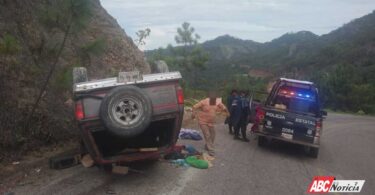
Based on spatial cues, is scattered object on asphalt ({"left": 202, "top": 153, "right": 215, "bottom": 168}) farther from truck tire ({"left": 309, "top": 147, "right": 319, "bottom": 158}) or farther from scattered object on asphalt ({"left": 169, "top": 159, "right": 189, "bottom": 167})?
truck tire ({"left": 309, "top": 147, "right": 319, "bottom": 158})

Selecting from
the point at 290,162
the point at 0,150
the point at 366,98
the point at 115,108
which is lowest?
the point at 366,98

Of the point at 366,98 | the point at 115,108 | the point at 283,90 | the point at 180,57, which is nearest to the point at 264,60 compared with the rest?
the point at 366,98

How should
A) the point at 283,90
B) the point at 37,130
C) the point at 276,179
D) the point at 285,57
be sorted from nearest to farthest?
the point at 276,179 < the point at 37,130 < the point at 283,90 < the point at 285,57

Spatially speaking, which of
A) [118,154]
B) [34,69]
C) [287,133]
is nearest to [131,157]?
[118,154]

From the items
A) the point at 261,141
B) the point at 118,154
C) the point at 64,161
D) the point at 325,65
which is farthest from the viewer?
the point at 325,65

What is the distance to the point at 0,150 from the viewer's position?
31.5 feet

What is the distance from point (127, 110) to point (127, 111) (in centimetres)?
2

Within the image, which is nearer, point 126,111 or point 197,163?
point 126,111

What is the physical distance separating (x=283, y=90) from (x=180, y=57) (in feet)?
153

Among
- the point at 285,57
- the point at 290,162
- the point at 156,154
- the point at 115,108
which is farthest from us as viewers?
the point at 285,57

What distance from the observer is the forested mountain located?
73875 mm

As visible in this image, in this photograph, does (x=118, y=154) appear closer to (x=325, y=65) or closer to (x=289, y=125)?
(x=289, y=125)

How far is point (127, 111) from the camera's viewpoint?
7684 mm

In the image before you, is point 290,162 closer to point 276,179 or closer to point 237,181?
point 276,179
